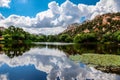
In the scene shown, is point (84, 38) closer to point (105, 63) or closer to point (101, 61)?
point (101, 61)

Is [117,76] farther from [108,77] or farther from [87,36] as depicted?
[87,36]

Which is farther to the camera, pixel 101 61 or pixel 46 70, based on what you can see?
A: pixel 101 61

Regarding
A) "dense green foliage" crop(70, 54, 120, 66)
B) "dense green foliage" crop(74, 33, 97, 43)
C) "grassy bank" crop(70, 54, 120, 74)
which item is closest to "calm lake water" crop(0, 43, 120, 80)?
"grassy bank" crop(70, 54, 120, 74)

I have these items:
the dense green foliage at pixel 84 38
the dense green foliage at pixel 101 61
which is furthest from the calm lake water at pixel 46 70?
the dense green foliage at pixel 84 38

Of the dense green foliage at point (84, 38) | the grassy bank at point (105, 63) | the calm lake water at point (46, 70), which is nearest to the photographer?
the calm lake water at point (46, 70)

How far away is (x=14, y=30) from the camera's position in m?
126

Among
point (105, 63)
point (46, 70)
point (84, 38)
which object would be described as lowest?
point (46, 70)

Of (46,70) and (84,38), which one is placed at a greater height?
(84,38)

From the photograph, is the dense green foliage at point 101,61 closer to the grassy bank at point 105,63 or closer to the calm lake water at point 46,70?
the grassy bank at point 105,63

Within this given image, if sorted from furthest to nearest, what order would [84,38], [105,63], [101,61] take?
1. [84,38]
2. [101,61]
3. [105,63]

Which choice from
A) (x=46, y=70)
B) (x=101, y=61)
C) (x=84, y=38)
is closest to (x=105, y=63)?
(x=101, y=61)

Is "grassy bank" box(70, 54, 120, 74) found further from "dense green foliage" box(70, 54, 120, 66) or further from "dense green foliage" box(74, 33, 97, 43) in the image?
"dense green foliage" box(74, 33, 97, 43)

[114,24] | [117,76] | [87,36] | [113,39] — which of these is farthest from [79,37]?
[117,76]

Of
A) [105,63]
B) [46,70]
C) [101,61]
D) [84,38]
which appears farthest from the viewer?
[84,38]
